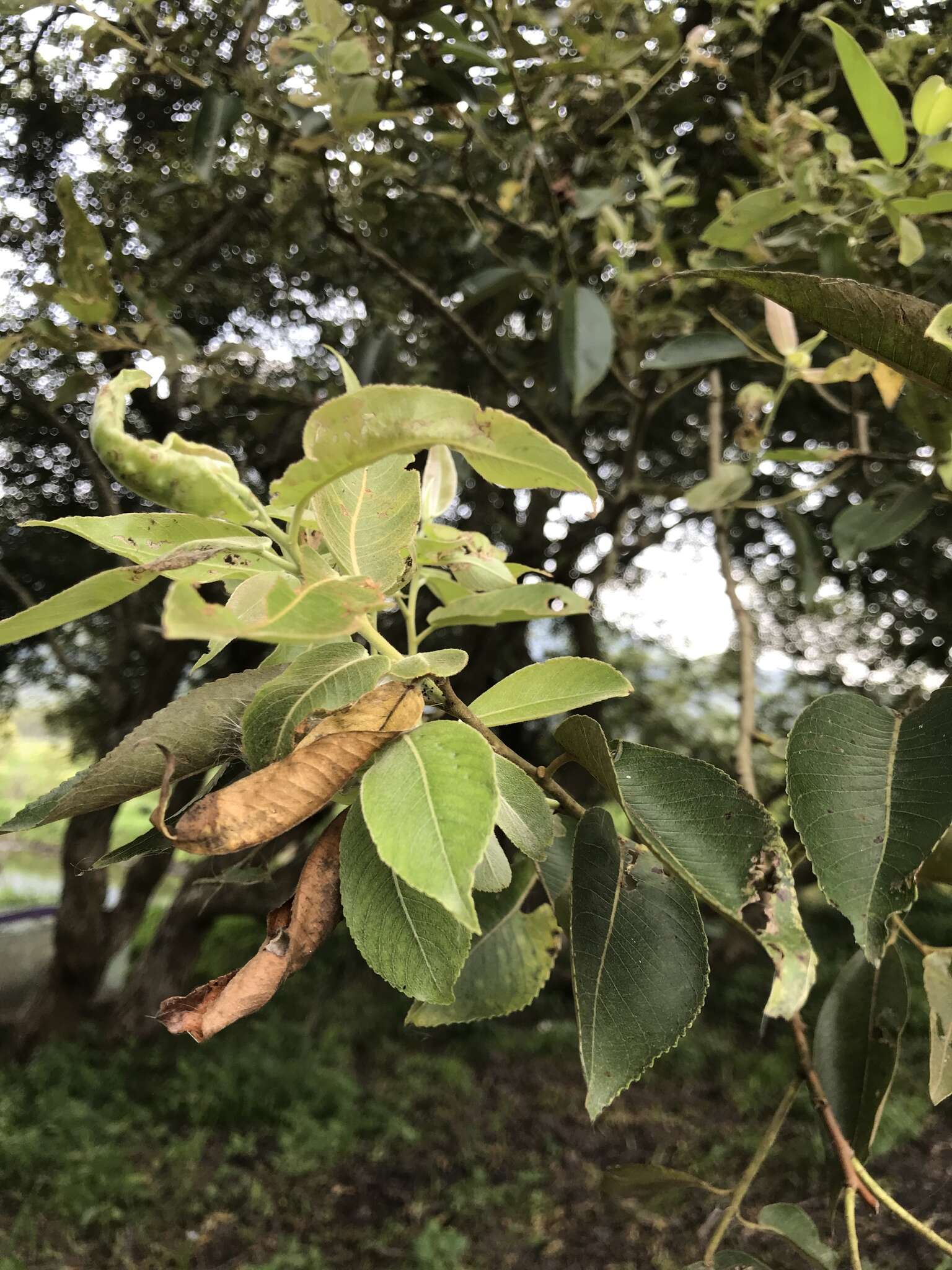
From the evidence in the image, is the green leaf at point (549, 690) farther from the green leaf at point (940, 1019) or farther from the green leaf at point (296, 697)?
the green leaf at point (940, 1019)

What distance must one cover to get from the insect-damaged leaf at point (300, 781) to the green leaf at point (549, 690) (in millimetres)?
74

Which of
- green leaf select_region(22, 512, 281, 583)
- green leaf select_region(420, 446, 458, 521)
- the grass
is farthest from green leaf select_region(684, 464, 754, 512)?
the grass

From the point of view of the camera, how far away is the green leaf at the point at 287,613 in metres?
0.28

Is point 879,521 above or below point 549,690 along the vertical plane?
below

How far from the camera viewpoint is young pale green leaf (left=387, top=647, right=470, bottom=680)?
40 centimetres

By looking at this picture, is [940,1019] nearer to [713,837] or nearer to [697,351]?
[713,837]

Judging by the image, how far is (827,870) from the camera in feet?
1.35

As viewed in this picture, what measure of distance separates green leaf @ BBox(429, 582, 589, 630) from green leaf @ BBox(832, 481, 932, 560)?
743 mm

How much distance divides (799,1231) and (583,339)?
109 cm

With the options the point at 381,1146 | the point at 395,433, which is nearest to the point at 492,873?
the point at 395,433

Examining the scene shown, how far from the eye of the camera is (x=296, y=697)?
16.3 inches

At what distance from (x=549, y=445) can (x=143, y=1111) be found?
3.45 metres

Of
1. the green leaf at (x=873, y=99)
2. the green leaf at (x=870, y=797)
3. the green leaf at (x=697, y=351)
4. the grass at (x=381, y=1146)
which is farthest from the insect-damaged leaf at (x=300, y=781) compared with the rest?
the grass at (x=381, y=1146)

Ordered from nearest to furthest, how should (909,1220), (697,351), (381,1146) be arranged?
(909,1220), (697,351), (381,1146)
